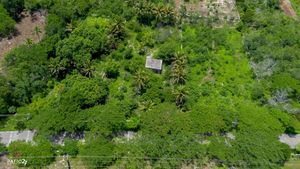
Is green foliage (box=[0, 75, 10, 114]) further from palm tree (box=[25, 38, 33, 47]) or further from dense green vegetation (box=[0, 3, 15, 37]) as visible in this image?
dense green vegetation (box=[0, 3, 15, 37])

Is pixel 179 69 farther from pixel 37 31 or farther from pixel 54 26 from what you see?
pixel 37 31

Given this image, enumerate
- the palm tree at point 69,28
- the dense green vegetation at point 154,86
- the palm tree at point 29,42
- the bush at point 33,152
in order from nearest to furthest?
the bush at point 33,152
the dense green vegetation at point 154,86
the palm tree at point 29,42
the palm tree at point 69,28

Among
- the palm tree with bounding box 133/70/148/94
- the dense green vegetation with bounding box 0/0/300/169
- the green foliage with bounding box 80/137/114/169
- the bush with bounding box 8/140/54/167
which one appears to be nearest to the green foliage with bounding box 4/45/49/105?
the dense green vegetation with bounding box 0/0/300/169

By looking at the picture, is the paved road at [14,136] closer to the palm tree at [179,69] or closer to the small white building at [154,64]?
the small white building at [154,64]

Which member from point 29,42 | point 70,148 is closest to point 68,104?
point 70,148

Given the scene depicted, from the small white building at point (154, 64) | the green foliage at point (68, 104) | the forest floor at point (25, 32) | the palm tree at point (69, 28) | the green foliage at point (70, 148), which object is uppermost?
the palm tree at point (69, 28)

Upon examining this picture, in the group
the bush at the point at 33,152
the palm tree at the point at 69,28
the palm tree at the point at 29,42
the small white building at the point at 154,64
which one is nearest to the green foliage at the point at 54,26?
the palm tree at the point at 69,28
